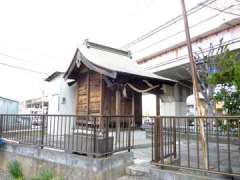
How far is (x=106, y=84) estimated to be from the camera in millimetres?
7898

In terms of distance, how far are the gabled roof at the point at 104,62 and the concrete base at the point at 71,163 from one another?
103 inches

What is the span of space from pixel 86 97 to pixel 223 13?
7.86 m

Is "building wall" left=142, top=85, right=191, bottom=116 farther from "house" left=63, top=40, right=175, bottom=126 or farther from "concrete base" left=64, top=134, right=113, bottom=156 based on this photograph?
"concrete base" left=64, top=134, right=113, bottom=156

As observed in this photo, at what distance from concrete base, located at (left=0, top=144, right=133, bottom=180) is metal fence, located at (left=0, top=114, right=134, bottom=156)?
16 cm

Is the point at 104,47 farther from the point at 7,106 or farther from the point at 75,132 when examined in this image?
the point at 7,106

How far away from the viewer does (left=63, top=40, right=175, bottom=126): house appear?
23.2 ft

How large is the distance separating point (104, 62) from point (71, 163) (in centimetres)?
407

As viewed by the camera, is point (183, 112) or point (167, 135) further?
point (183, 112)

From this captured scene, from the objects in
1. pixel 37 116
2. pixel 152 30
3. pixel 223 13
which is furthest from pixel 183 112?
pixel 37 116

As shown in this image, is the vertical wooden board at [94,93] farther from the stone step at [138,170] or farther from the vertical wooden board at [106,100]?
the stone step at [138,170]

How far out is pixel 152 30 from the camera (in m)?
15.0

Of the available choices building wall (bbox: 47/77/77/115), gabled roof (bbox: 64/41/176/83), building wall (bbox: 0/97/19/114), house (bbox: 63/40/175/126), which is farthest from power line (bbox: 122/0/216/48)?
building wall (bbox: 0/97/19/114)

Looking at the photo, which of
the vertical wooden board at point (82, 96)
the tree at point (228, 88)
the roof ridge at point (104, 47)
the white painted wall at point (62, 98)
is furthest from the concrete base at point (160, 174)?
the roof ridge at point (104, 47)

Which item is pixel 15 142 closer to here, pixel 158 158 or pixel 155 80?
pixel 158 158
